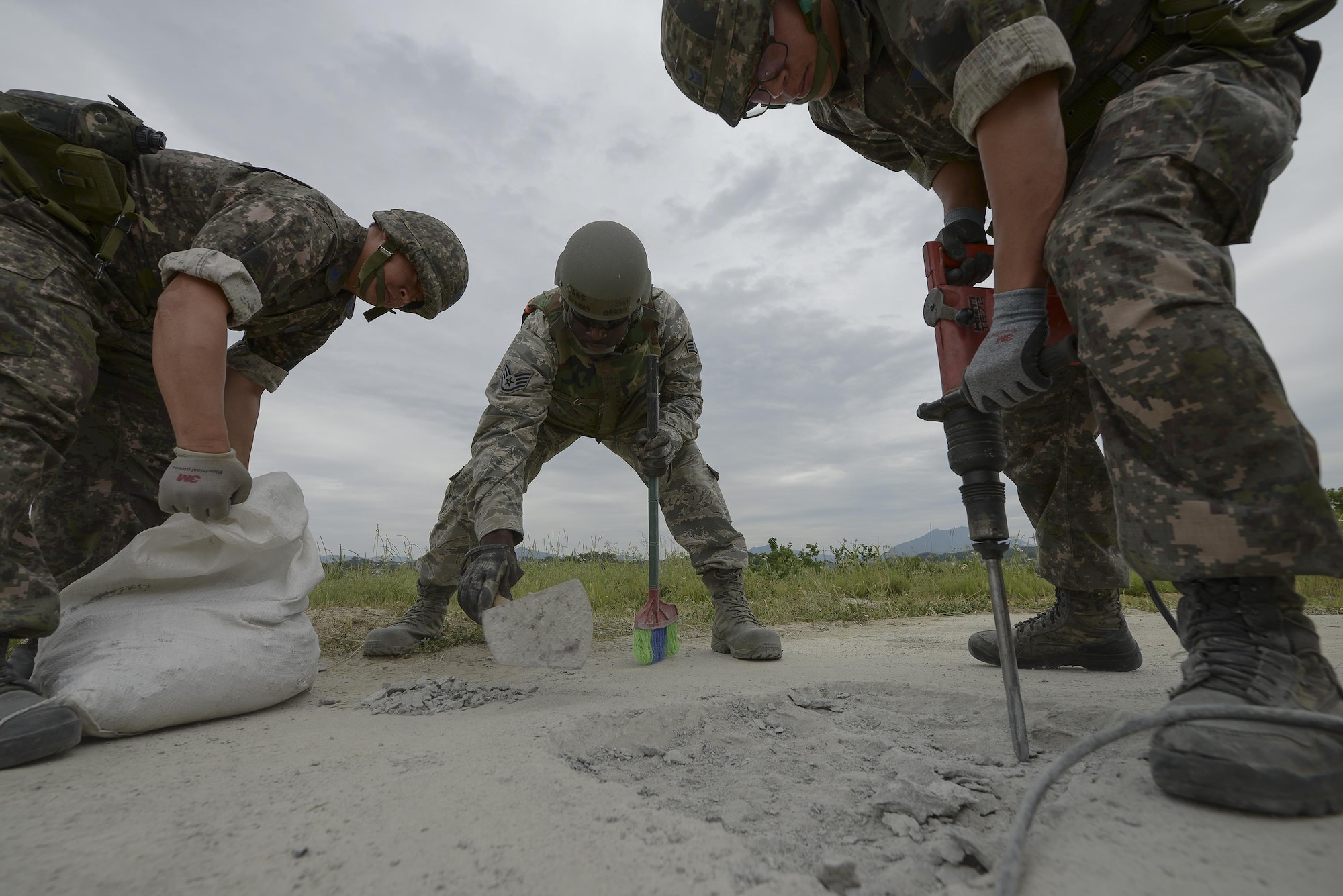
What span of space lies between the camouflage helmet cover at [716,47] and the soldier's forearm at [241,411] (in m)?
1.91

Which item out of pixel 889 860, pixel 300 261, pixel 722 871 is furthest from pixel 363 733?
pixel 300 261

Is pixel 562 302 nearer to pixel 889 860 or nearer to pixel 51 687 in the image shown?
pixel 51 687

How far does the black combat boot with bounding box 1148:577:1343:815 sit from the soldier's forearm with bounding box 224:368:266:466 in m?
2.78

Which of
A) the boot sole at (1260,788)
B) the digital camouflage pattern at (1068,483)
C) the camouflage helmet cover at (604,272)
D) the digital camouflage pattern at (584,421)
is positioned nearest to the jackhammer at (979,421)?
the boot sole at (1260,788)

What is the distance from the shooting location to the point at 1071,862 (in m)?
0.80

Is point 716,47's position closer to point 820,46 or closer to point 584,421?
point 820,46

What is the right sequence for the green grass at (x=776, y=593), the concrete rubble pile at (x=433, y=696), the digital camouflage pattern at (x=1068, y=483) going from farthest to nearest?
1. the green grass at (x=776, y=593)
2. the digital camouflage pattern at (x=1068, y=483)
3. the concrete rubble pile at (x=433, y=696)

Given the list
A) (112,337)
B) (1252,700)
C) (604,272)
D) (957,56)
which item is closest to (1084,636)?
(1252,700)

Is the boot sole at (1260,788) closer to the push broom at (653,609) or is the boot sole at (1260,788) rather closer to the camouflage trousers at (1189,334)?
the camouflage trousers at (1189,334)

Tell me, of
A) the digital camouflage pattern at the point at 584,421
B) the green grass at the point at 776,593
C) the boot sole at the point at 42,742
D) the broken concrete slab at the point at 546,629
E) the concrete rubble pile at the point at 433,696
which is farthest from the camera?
the green grass at the point at 776,593

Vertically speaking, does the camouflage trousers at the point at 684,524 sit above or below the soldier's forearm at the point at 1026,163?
below

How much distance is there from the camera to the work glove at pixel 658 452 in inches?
111

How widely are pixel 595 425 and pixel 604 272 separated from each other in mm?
851

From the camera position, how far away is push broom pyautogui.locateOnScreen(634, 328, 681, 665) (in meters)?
2.67
